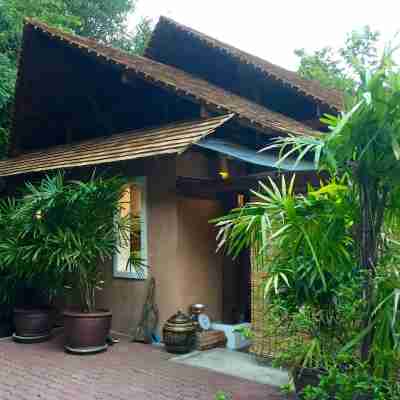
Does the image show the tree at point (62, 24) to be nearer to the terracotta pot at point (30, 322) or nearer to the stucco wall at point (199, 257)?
the terracotta pot at point (30, 322)

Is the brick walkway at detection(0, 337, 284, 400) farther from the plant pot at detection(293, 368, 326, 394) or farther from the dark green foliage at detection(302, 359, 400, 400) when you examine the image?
the dark green foliage at detection(302, 359, 400, 400)

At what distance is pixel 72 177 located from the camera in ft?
29.7

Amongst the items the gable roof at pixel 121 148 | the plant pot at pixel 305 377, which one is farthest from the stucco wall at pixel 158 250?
the plant pot at pixel 305 377

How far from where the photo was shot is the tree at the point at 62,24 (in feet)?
41.7

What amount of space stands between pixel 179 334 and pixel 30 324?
246cm

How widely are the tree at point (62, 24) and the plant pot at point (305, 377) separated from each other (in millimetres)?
10254

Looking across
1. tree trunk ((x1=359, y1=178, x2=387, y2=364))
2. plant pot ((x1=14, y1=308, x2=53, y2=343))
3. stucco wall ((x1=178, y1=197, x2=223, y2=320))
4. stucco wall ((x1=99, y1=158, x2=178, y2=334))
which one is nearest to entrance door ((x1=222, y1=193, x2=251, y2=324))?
stucco wall ((x1=178, y1=197, x2=223, y2=320))

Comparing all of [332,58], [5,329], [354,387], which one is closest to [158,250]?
[5,329]

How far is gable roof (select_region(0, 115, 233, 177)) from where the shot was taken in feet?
20.6

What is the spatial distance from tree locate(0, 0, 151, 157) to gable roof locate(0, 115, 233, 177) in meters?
3.30

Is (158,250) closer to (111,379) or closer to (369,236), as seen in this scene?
(111,379)

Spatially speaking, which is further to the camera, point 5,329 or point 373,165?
point 5,329

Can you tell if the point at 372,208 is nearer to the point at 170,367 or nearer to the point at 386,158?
the point at 386,158

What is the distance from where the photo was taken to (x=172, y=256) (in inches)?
281
